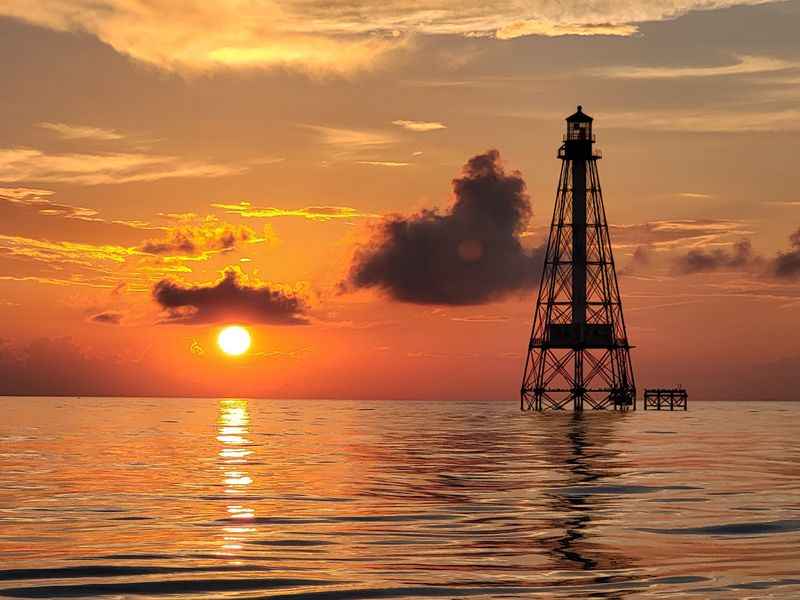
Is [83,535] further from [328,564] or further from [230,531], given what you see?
[328,564]

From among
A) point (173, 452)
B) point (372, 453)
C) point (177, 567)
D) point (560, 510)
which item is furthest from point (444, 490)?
point (173, 452)

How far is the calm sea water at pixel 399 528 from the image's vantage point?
1797cm

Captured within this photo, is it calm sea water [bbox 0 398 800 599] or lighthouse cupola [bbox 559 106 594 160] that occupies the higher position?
lighthouse cupola [bbox 559 106 594 160]

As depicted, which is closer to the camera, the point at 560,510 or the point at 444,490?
the point at 560,510

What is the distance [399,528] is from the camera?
81.6 feet

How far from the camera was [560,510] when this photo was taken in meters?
28.7

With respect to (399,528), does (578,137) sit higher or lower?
higher

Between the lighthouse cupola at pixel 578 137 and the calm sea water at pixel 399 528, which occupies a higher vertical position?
the lighthouse cupola at pixel 578 137

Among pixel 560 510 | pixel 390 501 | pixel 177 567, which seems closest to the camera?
pixel 177 567

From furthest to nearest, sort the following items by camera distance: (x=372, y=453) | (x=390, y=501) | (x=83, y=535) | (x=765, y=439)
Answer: (x=765, y=439)
(x=372, y=453)
(x=390, y=501)
(x=83, y=535)

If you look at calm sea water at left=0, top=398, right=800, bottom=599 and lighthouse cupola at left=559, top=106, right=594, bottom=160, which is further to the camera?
lighthouse cupola at left=559, top=106, right=594, bottom=160

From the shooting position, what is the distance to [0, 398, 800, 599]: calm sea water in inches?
707

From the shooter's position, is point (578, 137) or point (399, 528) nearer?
point (399, 528)

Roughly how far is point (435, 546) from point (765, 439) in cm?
5877
